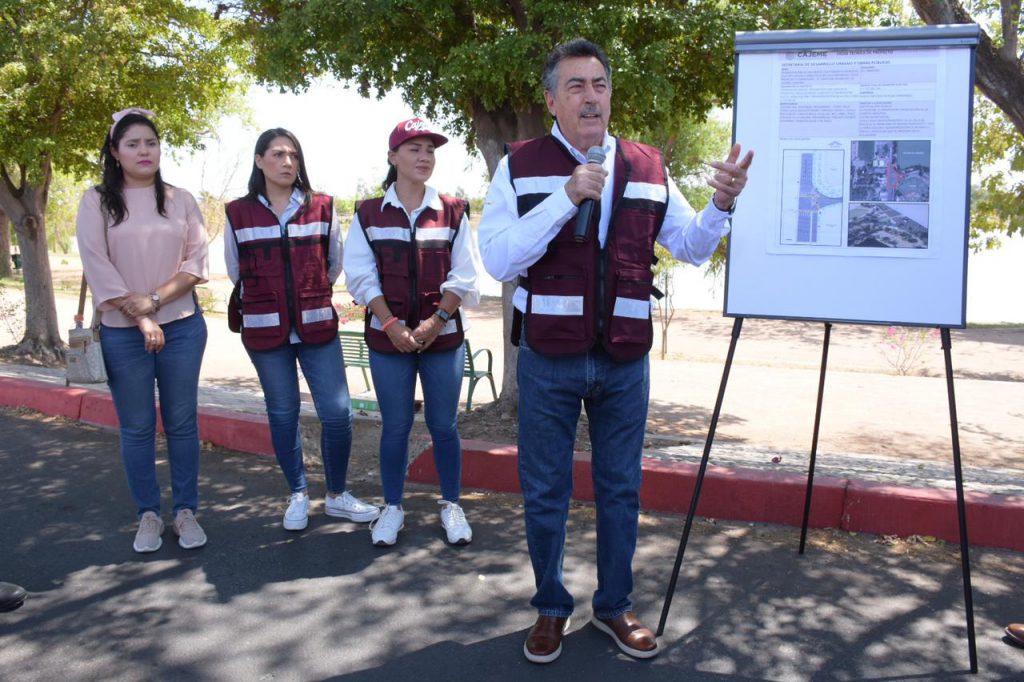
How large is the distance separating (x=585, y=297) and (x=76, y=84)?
7.93 m

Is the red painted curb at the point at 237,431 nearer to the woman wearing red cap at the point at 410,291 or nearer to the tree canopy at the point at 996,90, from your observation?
the woman wearing red cap at the point at 410,291

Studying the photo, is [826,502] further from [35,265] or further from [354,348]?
[35,265]

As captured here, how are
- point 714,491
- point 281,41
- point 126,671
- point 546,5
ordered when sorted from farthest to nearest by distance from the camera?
point 281,41, point 546,5, point 714,491, point 126,671


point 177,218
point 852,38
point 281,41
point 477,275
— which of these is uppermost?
point 281,41

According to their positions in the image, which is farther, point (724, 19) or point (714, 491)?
point (724, 19)

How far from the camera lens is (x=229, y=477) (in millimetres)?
5555

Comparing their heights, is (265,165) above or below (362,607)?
above

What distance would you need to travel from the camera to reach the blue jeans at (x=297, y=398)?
450cm

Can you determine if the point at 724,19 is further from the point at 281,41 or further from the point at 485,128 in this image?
the point at 281,41

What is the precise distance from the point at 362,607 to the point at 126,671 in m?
0.90

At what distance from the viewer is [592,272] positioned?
3.13 meters

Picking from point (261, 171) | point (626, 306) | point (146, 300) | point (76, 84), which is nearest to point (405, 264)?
point (261, 171)

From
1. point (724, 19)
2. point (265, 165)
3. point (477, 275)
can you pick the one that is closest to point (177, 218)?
point (265, 165)

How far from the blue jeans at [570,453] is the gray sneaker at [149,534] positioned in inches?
79.1
